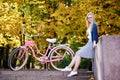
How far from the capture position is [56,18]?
1889 centimetres

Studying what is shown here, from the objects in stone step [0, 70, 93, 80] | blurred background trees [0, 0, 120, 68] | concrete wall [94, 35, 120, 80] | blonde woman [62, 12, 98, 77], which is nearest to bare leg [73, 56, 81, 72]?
blonde woman [62, 12, 98, 77]

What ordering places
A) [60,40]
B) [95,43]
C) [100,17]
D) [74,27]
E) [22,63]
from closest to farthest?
1. [95,43]
2. [22,63]
3. [100,17]
4. [74,27]
5. [60,40]

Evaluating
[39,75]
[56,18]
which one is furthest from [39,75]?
[56,18]

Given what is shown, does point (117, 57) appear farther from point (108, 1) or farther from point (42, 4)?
point (42, 4)

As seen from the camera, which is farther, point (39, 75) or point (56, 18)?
point (56, 18)

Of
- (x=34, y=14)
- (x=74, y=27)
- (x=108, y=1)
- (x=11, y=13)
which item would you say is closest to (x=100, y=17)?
(x=108, y=1)

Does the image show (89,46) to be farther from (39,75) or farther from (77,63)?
(39,75)

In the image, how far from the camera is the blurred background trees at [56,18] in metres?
17.1

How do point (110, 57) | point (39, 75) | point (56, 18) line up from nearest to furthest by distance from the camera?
point (110, 57) → point (39, 75) → point (56, 18)

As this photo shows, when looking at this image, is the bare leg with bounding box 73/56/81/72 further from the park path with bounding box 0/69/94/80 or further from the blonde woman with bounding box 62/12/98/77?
the park path with bounding box 0/69/94/80

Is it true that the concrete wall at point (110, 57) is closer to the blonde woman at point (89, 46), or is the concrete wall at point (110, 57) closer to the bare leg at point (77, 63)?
the blonde woman at point (89, 46)

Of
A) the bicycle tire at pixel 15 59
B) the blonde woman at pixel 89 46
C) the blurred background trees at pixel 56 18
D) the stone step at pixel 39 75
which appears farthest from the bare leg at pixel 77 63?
the blurred background trees at pixel 56 18

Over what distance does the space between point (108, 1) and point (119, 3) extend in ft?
1.86

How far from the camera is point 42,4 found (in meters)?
21.9
